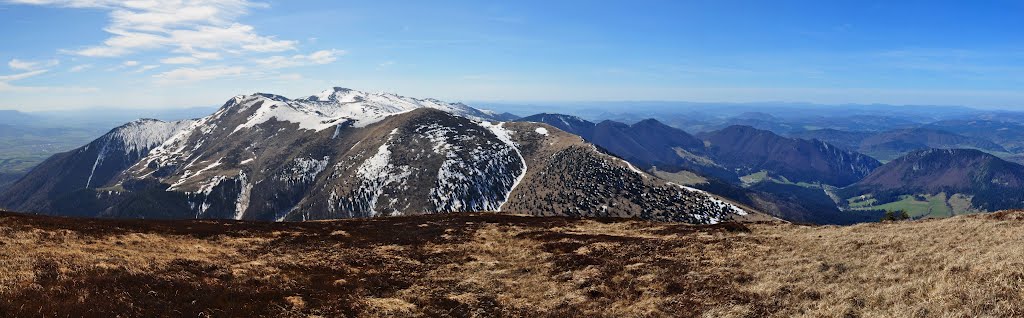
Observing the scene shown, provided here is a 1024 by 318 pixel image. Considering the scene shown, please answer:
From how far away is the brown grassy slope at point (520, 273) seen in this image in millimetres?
22938

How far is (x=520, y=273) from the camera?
119 ft

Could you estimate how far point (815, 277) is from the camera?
92.1 ft

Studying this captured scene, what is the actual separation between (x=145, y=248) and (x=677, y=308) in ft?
129

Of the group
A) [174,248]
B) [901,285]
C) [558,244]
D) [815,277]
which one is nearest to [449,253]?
[558,244]

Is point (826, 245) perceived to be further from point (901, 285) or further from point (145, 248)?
point (145, 248)

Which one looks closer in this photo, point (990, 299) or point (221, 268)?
point (990, 299)

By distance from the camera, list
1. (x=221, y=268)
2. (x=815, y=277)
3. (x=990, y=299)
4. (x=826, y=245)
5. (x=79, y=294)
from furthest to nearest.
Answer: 1. (x=826, y=245)
2. (x=221, y=268)
3. (x=815, y=277)
4. (x=79, y=294)
5. (x=990, y=299)

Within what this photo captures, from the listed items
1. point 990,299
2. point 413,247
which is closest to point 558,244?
point 413,247

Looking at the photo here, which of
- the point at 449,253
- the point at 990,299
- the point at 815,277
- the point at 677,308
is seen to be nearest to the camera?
the point at 990,299

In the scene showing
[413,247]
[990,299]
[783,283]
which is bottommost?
[413,247]

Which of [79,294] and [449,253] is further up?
[79,294]

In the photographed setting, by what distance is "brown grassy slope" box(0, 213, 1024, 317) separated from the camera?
903 inches

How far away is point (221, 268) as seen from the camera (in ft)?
107

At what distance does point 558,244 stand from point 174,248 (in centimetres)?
3259
